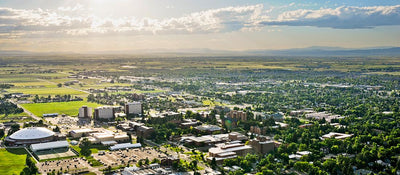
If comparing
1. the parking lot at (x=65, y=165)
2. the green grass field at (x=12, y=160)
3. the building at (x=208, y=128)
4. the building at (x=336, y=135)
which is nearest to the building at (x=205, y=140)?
the building at (x=208, y=128)

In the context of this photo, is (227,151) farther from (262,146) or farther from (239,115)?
(239,115)

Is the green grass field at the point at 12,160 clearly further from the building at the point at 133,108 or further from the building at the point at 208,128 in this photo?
the building at the point at 133,108

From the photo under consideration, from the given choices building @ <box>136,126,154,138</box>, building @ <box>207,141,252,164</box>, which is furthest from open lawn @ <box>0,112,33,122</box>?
building @ <box>207,141,252,164</box>

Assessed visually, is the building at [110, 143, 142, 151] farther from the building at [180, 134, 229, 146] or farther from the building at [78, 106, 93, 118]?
the building at [78, 106, 93, 118]

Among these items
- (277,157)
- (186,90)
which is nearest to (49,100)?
(186,90)

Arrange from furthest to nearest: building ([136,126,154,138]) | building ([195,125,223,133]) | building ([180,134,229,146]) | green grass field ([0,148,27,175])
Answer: building ([195,125,223,133]) → building ([136,126,154,138]) → building ([180,134,229,146]) → green grass field ([0,148,27,175])

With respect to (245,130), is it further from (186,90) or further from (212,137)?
(186,90)

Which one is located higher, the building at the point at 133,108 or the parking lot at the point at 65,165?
the building at the point at 133,108
